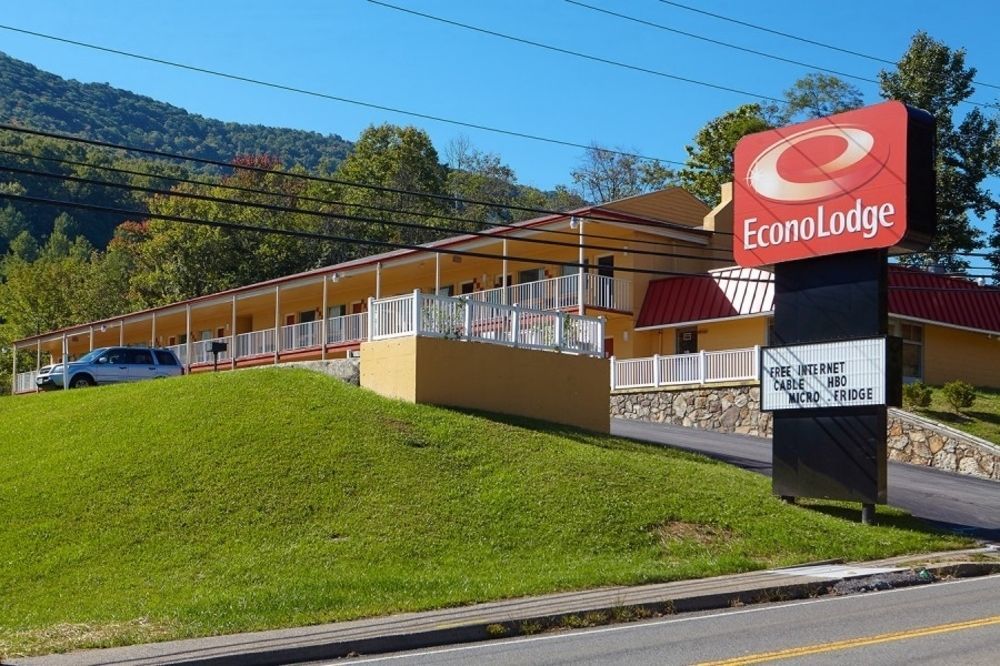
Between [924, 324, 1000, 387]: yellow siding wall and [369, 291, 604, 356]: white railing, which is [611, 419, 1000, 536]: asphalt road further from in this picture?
[924, 324, 1000, 387]: yellow siding wall

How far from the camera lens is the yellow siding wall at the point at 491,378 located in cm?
2431

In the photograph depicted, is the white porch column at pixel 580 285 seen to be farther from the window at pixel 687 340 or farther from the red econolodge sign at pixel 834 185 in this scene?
the red econolodge sign at pixel 834 185

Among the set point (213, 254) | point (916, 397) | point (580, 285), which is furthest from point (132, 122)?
point (916, 397)

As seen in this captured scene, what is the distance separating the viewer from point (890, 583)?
16469mm

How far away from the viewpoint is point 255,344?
153 ft

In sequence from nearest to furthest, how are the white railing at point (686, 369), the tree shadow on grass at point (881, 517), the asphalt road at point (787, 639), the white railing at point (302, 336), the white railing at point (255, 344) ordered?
the asphalt road at point (787, 639)
the tree shadow on grass at point (881, 517)
the white railing at point (686, 369)
the white railing at point (302, 336)
the white railing at point (255, 344)

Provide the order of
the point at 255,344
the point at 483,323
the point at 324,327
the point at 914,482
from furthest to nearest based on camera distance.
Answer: the point at 255,344 < the point at 324,327 < the point at 914,482 < the point at 483,323

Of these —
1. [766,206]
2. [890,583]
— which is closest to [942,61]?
[766,206]

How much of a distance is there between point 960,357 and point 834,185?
20.7 m

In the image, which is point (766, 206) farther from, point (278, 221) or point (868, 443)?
point (278, 221)

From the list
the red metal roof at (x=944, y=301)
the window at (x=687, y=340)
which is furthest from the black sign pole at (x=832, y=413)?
the window at (x=687, y=340)

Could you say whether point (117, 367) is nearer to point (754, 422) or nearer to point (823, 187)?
point (754, 422)

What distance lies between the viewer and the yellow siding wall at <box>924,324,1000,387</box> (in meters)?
38.9

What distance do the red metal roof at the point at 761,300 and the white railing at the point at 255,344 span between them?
13955 millimetres
